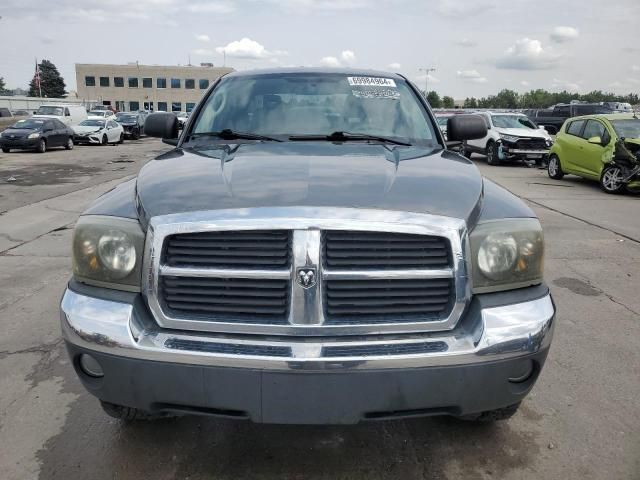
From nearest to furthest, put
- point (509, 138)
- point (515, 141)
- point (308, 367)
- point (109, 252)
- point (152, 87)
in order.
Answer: point (308, 367) → point (109, 252) → point (515, 141) → point (509, 138) → point (152, 87)

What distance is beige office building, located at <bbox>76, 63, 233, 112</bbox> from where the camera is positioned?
101062 mm

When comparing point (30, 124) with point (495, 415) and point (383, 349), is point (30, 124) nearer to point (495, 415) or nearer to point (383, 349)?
point (495, 415)

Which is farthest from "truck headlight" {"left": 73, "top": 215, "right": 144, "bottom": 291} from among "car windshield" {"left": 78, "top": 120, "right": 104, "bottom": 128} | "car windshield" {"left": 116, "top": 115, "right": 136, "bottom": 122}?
"car windshield" {"left": 116, "top": 115, "right": 136, "bottom": 122}

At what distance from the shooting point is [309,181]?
2.33 meters

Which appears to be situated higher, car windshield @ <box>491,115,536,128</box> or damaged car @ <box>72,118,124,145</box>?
car windshield @ <box>491,115,536,128</box>

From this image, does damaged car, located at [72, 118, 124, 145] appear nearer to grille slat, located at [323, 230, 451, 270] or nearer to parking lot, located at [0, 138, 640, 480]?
parking lot, located at [0, 138, 640, 480]

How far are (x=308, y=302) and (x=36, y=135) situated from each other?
2433 centimetres

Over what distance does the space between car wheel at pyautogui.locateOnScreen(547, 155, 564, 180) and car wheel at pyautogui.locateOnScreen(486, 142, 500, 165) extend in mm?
4008

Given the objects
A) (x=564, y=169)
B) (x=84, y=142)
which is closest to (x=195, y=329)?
(x=564, y=169)

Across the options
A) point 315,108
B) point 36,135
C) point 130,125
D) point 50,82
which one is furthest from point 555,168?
point 50,82

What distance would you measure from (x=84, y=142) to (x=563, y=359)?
28882 mm

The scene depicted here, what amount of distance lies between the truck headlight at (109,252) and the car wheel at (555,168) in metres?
15.0

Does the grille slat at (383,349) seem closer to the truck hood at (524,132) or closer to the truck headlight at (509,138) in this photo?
the truck headlight at (509,138)

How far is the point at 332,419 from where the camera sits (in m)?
2.04
